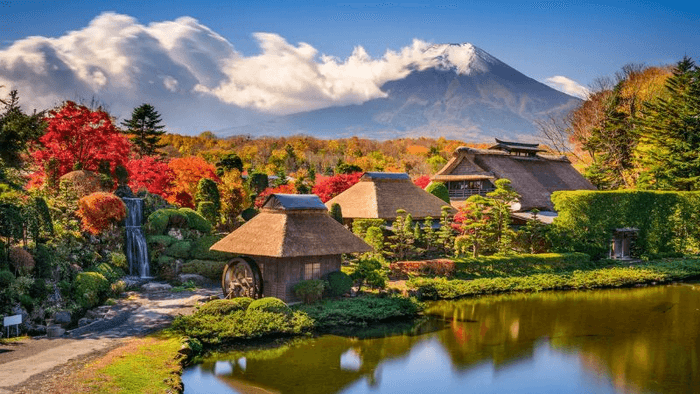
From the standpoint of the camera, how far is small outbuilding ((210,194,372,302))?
2036 cm

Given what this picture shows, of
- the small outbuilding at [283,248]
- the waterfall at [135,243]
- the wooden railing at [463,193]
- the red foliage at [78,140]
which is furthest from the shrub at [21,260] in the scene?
the wooden railing at [463,193]

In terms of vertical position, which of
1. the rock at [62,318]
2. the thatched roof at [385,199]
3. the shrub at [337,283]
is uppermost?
the thatched roof at [385,199]

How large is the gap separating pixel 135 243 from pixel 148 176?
5.86 metres

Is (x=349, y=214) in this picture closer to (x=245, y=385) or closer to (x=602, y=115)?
(x=245, y=385)

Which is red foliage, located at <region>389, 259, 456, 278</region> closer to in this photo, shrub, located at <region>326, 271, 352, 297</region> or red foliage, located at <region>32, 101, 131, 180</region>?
shrub, located at <region>326, 271, 352, 297</region>

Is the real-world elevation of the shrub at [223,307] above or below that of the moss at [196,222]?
below

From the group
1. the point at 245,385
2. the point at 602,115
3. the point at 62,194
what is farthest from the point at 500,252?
the point at 602,115

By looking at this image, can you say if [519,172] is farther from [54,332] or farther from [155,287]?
[54,332]

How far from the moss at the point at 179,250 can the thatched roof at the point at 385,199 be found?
34.2 ft

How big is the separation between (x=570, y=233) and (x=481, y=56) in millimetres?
166127

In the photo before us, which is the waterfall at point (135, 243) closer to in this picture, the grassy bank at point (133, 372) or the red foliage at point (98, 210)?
the red foliage at point (98, 210)

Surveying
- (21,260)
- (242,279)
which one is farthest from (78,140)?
(242,279)

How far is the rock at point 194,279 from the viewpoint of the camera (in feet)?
79.4

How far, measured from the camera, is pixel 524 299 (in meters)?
25.0
